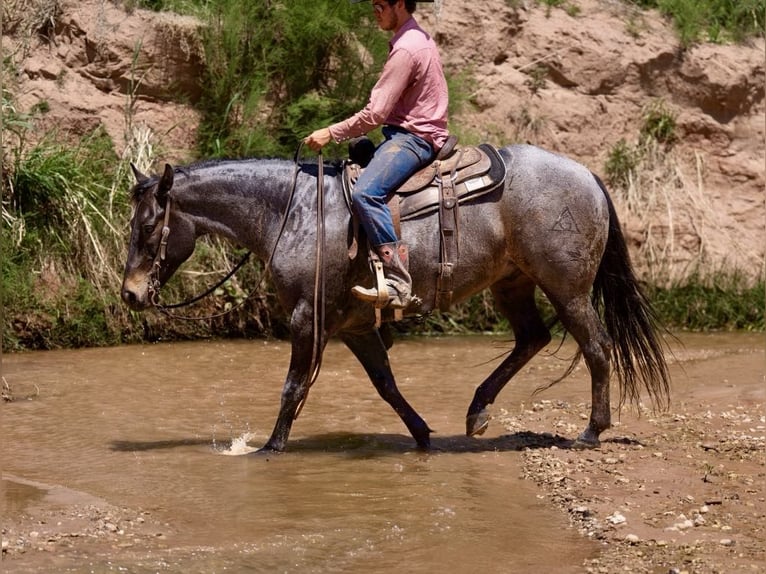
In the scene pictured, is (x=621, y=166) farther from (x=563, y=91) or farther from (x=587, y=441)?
(x=587, y=441)

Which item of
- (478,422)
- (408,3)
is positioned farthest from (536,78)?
(478,422)

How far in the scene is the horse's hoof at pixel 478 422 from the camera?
7.78m

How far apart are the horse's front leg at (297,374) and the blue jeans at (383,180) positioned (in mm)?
692

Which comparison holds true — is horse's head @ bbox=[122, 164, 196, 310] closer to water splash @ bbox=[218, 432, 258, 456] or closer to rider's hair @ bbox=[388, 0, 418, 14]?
water splash @ bbox=[218, 432, 258, 456]

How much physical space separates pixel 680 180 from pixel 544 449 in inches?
275

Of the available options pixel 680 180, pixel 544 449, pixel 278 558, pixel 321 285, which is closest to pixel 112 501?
pixel 278 558

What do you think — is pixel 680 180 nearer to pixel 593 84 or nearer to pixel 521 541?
pixel 593 84

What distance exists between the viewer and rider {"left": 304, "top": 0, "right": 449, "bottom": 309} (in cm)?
712

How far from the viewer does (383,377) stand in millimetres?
7734

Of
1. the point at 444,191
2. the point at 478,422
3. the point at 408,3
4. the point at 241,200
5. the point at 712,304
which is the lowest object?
the point at 712,304

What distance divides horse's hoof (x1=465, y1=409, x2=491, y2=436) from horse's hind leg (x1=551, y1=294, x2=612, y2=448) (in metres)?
0.63

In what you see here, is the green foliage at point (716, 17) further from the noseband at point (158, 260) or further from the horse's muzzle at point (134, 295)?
the horse's muzzle at point (134, 295)

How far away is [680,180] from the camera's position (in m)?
13.7

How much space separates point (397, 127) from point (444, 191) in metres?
0.51
